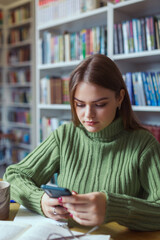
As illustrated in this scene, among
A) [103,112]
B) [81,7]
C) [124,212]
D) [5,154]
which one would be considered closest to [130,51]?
[81,7]

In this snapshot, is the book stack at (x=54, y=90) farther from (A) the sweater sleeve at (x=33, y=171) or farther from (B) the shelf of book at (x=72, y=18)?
(A) the sweater sleeve at (x=33, y=171)

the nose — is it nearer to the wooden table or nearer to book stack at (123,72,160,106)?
the wooden table

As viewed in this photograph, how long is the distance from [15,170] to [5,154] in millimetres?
3719

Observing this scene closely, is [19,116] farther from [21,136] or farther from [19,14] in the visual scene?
[19,14]

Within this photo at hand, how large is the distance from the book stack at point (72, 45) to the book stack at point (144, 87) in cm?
32

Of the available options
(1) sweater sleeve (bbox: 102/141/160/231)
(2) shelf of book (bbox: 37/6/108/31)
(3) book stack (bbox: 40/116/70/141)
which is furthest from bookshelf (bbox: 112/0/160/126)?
(1) sweater sleeve (bbox: 102/141/160/231)

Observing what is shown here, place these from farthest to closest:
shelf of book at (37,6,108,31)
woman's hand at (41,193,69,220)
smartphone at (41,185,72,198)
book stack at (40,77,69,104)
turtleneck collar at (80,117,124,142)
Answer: book stack at (40,77,69,104), shelf of book at (37,6,108,31), turtleneck collar at (80,117,124,142), woman's hand at (41,193,69,220), smartphone at (41,185,72,198)

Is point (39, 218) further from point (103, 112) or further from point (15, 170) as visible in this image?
point (103, 112)

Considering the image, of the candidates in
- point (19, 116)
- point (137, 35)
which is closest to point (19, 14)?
point (19, 116)

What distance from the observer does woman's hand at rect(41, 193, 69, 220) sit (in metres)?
0.77

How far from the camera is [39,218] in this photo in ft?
2.71

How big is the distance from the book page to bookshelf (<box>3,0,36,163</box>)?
3.40 m

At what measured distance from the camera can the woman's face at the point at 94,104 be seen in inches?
34.1

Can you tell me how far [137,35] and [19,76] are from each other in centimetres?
301
